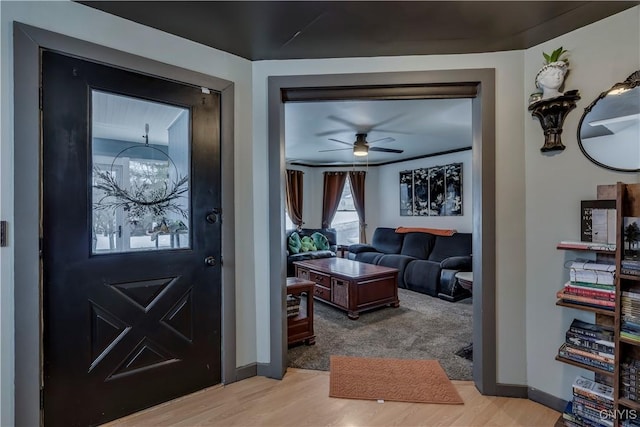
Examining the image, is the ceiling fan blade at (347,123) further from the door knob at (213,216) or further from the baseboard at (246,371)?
the baseboard at (246,371)

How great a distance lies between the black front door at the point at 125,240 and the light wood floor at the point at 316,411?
0.14 m

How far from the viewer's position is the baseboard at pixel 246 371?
2.21m

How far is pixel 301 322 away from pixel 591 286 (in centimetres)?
205

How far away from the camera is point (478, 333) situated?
2.11 m

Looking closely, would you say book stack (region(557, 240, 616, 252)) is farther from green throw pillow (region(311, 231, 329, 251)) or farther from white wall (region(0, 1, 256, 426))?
green throw pillow (region(311, 231, 329, 251))

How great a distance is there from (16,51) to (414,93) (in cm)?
224

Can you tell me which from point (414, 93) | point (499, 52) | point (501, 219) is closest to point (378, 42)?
point (414, 93)

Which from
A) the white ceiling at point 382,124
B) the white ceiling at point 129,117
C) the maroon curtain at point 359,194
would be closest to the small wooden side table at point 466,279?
the white ceiling at point 382,124

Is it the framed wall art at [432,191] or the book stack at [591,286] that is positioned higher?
the framed wall art at [432,191]

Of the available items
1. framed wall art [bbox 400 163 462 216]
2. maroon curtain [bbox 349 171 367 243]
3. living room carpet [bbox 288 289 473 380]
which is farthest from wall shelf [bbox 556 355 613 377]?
maroon curtain [bbox 349 171 367 243]

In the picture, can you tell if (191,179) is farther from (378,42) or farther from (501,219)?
(501,219)

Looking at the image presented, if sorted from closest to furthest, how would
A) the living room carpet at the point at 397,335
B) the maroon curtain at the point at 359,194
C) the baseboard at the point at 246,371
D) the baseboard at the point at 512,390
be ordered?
the baseboard at the point at 512,390 → the baseboard at the point at 246,371 → the living room carpet at the point at 397,335 → the maroon curtain at the point at 359,194

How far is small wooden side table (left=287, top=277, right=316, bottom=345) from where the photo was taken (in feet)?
8.94

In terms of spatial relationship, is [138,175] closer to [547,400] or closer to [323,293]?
[323,293]
